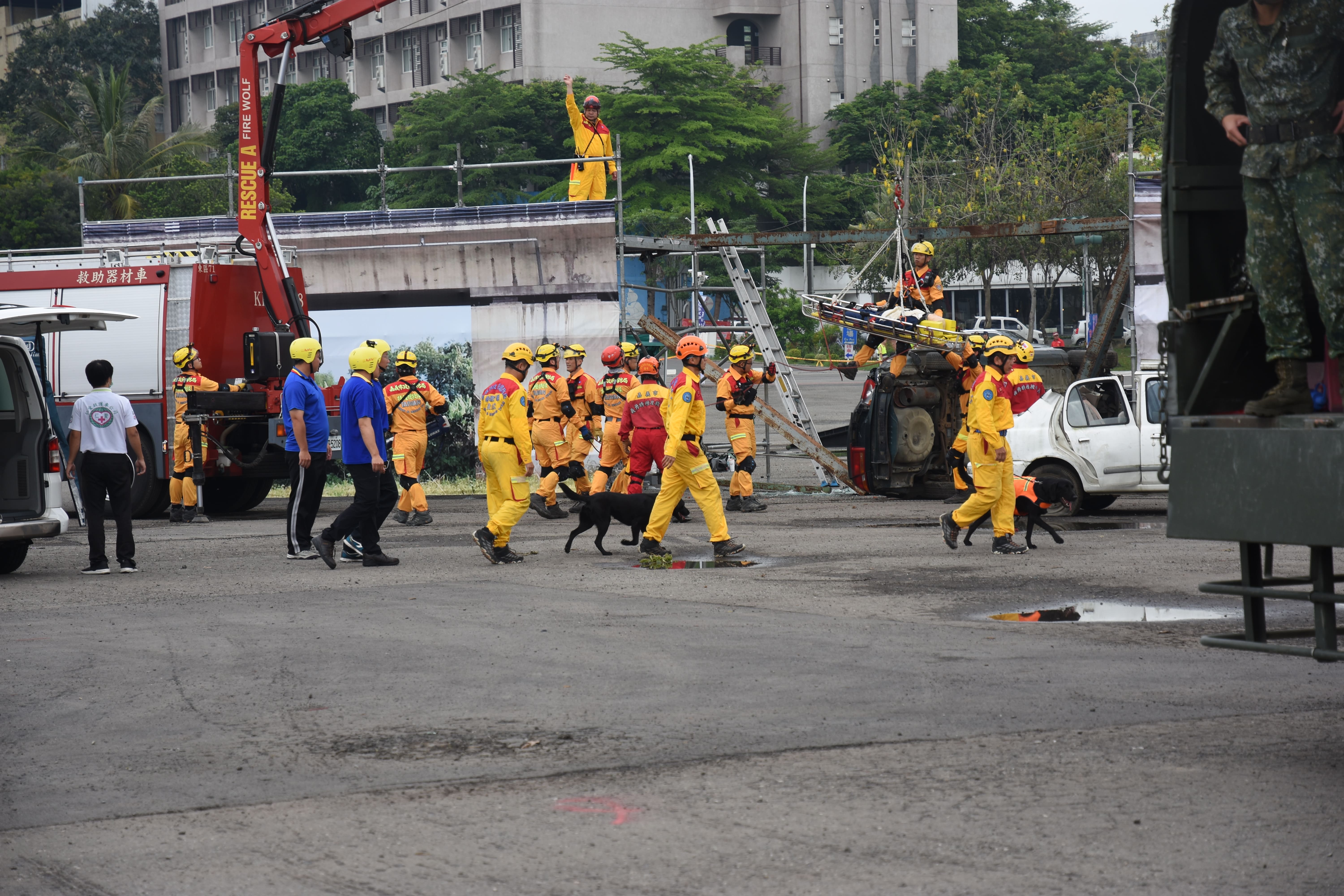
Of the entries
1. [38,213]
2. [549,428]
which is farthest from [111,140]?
[549,428]

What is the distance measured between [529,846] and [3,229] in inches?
1971

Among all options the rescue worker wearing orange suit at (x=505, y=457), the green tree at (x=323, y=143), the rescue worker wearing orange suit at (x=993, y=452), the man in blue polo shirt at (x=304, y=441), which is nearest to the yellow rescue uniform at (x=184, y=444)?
the man in blue polo shirt at (x=304, y=441)

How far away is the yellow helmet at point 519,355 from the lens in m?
13.8

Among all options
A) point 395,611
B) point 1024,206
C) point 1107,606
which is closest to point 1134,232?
point 1107,606

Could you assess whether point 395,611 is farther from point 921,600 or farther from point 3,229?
point 3,229

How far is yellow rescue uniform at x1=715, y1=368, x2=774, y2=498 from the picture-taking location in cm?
1819

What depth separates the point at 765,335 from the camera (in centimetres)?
2219

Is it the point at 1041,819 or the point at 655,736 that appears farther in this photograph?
the point at 655,736

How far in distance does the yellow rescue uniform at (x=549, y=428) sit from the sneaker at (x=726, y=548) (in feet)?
17.1

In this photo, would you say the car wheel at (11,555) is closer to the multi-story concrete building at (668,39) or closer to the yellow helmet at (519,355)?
the yellow helmet at (519,355)

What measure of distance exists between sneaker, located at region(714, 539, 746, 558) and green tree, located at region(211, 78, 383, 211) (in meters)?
55.2

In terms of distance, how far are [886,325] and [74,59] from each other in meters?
65.1

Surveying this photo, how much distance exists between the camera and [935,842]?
5.12 meters

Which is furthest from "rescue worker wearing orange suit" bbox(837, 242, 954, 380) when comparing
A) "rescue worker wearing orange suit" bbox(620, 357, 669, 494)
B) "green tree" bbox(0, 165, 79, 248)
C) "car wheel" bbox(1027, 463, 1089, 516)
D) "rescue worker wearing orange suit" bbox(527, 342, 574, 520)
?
A: "green tree" bbox(0, 165, 79, 248)
